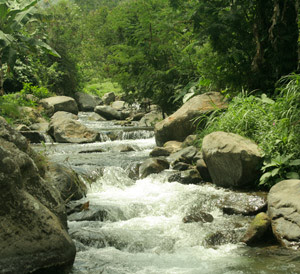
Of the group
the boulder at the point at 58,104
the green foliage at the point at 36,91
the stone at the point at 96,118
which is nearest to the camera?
the boulder at the point at 58,104

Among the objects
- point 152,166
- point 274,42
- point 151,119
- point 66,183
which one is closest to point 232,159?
point 152,166

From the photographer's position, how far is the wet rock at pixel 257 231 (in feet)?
17.5

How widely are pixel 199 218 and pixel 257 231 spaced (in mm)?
1043

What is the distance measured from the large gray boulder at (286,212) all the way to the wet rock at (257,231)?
0.10 metres

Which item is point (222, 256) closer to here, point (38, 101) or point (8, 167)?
point (8, 167)

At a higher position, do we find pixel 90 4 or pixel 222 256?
pixel 90 4

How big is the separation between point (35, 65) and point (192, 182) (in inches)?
640

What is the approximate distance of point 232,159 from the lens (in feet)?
24.1

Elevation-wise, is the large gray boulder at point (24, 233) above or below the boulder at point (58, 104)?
above

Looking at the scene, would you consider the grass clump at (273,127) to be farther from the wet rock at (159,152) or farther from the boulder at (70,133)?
the boulder at (70,133)

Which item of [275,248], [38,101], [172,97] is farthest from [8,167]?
[38,101]

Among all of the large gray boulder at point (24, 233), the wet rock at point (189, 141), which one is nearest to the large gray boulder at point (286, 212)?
the large gray boulder at point (24, 233)

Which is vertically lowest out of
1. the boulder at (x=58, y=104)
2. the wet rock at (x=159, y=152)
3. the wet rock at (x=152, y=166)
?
the boulder at (x=58, y=104)

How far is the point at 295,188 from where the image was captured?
5750mm
